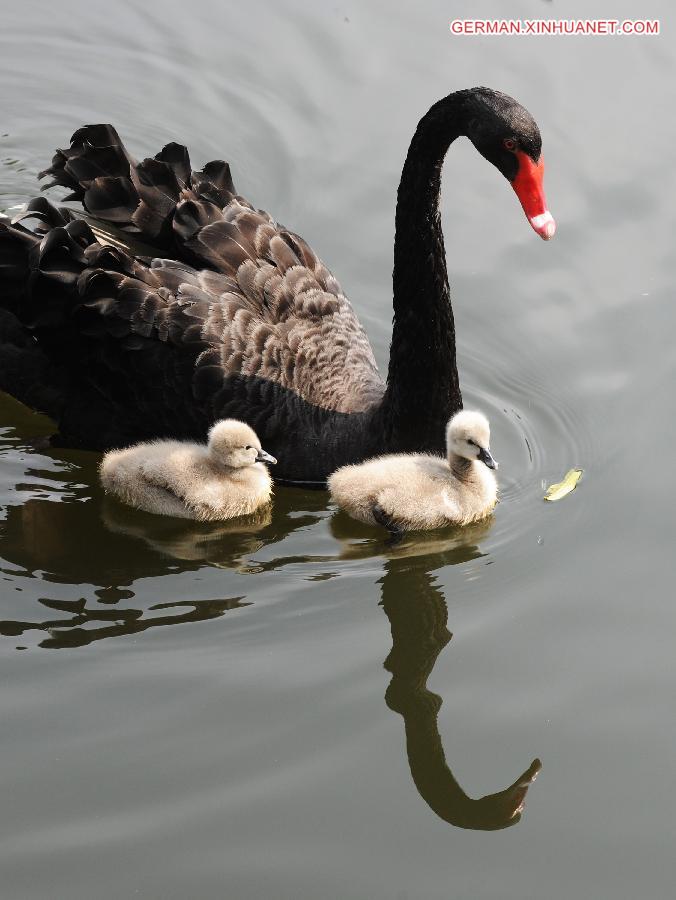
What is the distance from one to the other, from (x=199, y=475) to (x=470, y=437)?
1063 millimetres

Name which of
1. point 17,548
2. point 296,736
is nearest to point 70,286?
point 17,548

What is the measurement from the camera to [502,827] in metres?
4.52

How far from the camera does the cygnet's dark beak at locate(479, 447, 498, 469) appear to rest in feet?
18.6

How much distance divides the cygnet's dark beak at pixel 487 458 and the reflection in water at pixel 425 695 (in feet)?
1.29

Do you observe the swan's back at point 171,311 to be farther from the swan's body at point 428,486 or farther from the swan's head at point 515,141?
the swan's head at point 515,141

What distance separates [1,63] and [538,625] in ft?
19.4

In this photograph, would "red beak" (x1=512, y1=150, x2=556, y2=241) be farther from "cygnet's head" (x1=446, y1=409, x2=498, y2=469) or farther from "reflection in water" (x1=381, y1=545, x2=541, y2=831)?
"reflection in water" (x1=381, y1=545, x2=541, y2=831)

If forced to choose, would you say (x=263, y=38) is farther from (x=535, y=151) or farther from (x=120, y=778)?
(x=120, y=778)

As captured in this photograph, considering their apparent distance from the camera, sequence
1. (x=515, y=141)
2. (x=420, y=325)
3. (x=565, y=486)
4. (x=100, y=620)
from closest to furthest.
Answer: (x=100, y=620)
(x=515, y=141)
(x=420, y=325)
(x=565, y=486)

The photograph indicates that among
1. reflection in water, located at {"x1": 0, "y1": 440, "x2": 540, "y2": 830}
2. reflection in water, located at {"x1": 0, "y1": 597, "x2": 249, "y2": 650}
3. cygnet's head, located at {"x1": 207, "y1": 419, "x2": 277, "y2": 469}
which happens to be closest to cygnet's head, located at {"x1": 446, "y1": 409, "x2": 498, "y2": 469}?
reflection in water, located at {"x1": 0, "y1": 440, "x2": 540, "y2": 830}

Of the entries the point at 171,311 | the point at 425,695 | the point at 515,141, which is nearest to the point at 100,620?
the point at 425,695

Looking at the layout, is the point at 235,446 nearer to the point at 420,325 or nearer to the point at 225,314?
the point at 225,314

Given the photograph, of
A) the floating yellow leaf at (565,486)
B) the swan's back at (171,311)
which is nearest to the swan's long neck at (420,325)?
the swan's back at (171,311)

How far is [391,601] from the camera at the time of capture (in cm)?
562
